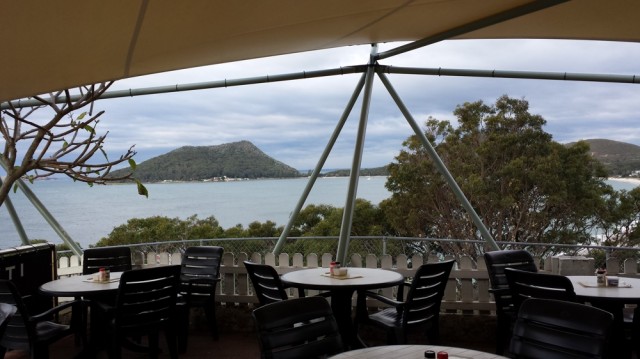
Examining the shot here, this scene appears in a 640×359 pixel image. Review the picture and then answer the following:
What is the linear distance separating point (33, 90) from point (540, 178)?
35.4 feet

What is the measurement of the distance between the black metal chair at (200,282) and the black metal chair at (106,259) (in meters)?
0.71

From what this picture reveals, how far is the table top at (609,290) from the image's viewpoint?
3.85 meters

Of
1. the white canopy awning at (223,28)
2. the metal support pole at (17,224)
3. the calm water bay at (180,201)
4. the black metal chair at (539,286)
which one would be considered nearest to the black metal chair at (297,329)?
the white canopy awning at (223,28)

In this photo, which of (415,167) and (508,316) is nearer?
(508,316)

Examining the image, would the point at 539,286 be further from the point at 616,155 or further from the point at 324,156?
the point at 616,155

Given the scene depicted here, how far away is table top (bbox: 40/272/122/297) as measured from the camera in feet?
15.0

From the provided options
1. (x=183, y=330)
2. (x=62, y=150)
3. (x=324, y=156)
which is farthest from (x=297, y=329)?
(x=324, y=156)

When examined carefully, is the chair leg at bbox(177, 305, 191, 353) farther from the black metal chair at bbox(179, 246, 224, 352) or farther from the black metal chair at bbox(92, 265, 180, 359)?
the black metal chair at bbox(92, 265, 180, 359)

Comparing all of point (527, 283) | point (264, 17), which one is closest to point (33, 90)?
point (264, 17)

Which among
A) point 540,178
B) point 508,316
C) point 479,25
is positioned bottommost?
point 508,316

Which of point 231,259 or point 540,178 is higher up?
point 540,178

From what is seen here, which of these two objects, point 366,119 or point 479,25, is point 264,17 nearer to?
point 479,25

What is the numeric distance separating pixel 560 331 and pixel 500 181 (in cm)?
1101

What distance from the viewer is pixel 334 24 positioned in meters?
4.29
